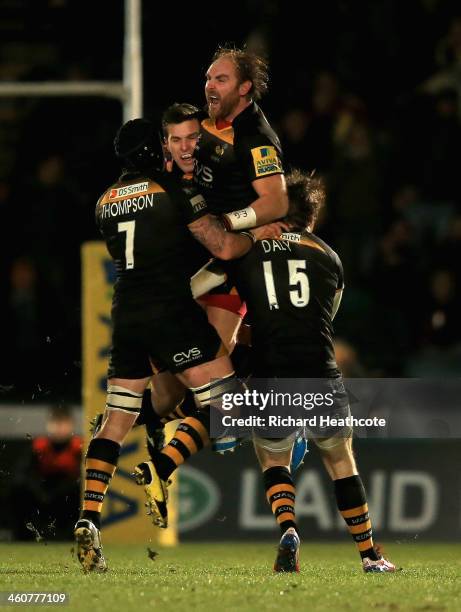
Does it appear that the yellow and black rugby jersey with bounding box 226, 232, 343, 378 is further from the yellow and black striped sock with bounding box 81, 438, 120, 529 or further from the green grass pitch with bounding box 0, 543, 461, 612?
the green grass pitch with bounding box 0, 543, 461, 612

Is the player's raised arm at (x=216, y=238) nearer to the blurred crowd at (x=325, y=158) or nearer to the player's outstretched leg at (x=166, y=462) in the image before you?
the player's outstretched leg at (x=166, y=462)

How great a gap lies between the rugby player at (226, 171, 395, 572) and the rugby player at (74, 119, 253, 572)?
0.58 feet

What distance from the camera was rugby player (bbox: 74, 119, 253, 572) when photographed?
7160 millimetres

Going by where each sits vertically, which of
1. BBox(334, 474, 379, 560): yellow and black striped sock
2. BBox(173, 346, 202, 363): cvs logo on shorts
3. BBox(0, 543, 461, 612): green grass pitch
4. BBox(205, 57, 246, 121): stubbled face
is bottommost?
BBox(0, 543, 461, 612): green grass pitch

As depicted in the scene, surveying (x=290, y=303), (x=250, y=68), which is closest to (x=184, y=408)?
(x=290, y=303)

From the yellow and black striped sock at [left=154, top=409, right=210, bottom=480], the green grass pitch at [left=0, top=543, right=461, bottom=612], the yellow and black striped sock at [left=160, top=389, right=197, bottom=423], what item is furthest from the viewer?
the yellow and black striped sock at [left=160, top=389, right=197, bottom=423]

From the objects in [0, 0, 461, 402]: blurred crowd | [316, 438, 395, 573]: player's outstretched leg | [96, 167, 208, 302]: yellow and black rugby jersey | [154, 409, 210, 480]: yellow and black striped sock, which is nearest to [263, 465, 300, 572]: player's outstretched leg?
[316, 438, 395, 573]: player's outstretched leg

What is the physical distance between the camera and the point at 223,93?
7.51m

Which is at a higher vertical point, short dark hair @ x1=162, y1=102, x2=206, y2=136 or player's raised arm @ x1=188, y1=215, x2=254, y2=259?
short dark hair @ x1=162, y1=102, x2=206, y2=136

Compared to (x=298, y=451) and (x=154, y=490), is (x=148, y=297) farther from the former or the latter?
(x=298, y=451)

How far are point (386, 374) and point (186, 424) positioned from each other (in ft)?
12.8

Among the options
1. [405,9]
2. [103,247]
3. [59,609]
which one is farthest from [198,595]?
[405,9]

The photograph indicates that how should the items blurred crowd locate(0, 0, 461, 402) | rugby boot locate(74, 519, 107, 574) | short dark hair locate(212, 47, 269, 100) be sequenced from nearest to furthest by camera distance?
rugby boot locate(74, 519, 107, 574)
short dark hair locate(212, 47, 269, 100)
blurred crowd locate(0, 0, 461, 402)

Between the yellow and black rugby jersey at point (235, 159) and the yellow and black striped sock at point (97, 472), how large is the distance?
1.26m
